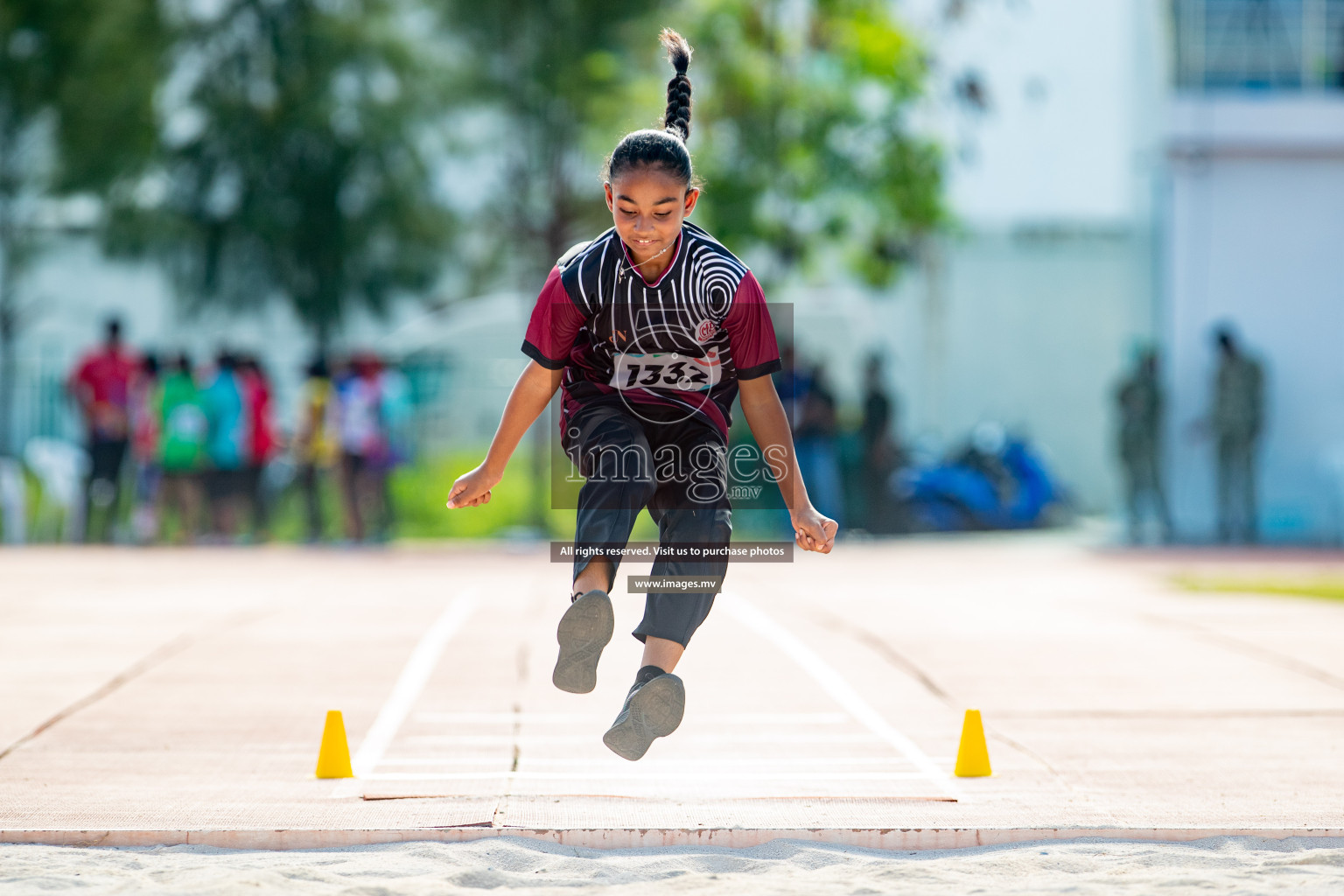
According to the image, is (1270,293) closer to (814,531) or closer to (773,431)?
(773,431)

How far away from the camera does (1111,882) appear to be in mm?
4703

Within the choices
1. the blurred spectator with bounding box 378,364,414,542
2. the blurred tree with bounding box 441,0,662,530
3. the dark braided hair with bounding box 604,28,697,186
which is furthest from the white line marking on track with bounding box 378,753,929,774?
the blurred tree with bounding box 441,0,662,530

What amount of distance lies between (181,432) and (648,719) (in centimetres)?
1291

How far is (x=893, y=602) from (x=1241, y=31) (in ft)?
34.3

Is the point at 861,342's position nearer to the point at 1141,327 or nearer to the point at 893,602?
the point at 1141,327

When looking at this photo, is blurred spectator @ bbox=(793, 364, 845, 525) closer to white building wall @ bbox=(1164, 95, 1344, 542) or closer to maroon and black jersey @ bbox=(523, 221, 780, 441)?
white building wall @ bbox=(1164, 95, 1344, 542)

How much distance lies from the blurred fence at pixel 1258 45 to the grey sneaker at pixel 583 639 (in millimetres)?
16019

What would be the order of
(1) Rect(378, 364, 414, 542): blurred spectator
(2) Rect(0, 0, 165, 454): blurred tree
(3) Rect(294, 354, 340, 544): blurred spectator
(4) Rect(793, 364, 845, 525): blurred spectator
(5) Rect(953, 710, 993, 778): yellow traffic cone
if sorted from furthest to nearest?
(2) Rect(0, 0, 165, 454): blurred tree, (1) Rect(378, 364, 414, 542): blurred spectator, (3) Rect(294, 354, 340, 544): blurred spectator, (4) Rect(793, 364, 845, 525): blurred spectator, (5) Rect(953, 710, 993, 778): yellow traffic cone

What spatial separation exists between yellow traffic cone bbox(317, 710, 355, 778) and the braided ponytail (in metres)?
2.59

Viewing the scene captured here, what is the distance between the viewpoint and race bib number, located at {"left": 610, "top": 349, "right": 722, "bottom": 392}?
5.31 m

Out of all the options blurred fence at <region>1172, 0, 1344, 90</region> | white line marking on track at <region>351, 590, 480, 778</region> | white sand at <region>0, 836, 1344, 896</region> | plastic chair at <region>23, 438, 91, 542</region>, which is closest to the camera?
white sand at <region>0, 836, 1344, 896</region>

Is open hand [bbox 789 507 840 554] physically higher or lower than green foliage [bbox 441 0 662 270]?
lower

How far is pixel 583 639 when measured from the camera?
5.01 m

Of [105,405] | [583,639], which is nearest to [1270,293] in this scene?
[105,405]
